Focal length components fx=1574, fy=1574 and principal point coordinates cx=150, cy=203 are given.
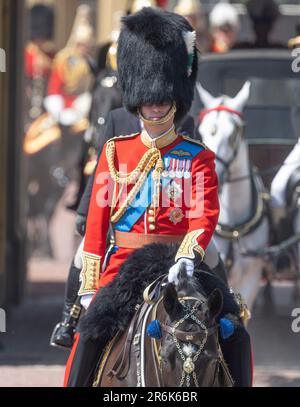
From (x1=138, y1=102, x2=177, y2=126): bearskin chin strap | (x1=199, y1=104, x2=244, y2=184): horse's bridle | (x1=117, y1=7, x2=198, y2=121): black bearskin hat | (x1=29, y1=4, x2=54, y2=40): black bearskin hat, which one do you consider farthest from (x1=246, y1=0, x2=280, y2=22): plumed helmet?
(x1=138, y1=102, x2=177, y2=126): bearskin chin strap

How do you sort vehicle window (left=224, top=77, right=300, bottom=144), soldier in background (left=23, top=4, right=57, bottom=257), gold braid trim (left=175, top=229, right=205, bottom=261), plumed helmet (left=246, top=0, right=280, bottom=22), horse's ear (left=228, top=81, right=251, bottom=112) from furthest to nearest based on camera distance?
soldier in background (left=23, top=4, right=57, bottom=257) → plumed helmet (left=246, top=0, right=280, bottom=22) → vehicle window (left=224, top=77, right=300, bottom=144) → horse's ear (left=228, top=81, right=251, bottom=112) → gold braid trim (left=175, top=229, right=205, bottom=261)

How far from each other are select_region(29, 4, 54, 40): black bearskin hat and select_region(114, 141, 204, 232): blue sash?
14210mm

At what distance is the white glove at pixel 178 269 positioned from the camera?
6.00 m

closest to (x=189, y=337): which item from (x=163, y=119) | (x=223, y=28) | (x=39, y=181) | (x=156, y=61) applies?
(x=163, y=119)

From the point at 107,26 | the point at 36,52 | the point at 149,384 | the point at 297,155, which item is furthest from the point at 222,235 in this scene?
the point at 107,26

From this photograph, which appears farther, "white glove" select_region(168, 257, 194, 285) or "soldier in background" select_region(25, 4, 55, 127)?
"soldier in background" select_region(25, 4, 55, 127)

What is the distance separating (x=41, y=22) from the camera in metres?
22.2

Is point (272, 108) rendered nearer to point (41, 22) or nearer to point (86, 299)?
point (86, 299)

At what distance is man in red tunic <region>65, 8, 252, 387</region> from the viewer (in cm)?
648

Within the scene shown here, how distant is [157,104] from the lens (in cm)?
653

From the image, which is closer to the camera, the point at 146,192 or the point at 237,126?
the point at 146,192

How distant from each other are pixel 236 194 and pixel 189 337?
13.4 feet

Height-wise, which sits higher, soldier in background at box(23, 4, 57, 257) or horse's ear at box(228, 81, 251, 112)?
horse's ear at box(228, 81, 251, 112)

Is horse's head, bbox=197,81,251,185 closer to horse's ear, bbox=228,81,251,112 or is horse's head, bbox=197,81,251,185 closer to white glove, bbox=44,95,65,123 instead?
horse's ear, bbox=228,81,251,112
